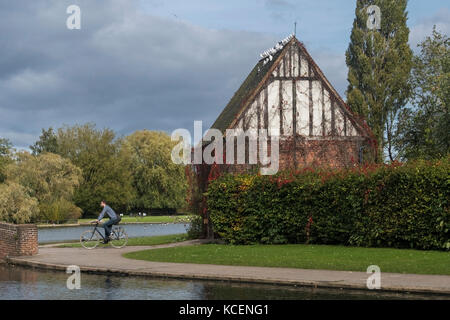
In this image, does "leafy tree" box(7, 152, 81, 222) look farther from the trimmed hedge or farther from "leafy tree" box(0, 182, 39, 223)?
the trimmed hedge

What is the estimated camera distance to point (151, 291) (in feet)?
44.8

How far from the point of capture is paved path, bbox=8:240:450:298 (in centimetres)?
1373

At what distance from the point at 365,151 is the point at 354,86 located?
2501 centimetres

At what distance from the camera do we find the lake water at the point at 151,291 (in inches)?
503

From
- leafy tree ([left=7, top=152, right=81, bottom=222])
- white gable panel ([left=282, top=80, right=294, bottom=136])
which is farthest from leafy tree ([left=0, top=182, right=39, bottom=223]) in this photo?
white gable panel ([left=282, top=80, right=294, bottom=136])

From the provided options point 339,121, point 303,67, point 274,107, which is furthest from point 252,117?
point 339,121

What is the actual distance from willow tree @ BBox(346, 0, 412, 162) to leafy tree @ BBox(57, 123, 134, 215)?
146ft

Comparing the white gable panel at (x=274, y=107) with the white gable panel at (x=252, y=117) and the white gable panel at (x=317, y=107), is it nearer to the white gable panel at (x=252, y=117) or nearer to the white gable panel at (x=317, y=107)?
the white gable panel at (x=252, y=117)

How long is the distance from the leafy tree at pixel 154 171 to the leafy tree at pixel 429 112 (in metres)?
50.2

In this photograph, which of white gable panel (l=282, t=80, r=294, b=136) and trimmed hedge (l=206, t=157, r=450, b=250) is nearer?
trimmed hedge (l=206, t=157, r=450, b=250)

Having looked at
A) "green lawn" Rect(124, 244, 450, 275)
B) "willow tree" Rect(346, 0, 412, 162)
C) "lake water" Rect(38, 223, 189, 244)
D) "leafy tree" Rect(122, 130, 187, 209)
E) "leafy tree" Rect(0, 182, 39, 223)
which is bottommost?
"lake water" Rect(38, 223, 189, 244)

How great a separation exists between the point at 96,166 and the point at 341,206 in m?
74.4
